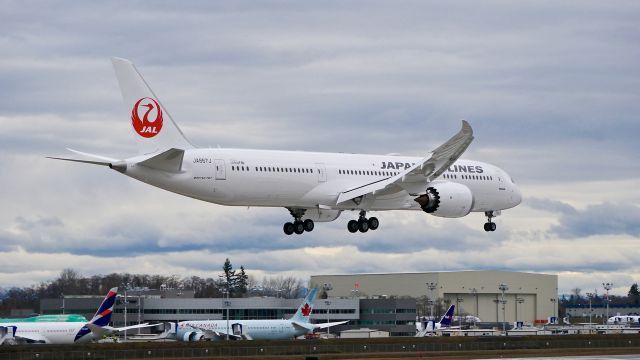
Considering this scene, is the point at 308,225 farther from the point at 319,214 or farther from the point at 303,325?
the point at 303,325

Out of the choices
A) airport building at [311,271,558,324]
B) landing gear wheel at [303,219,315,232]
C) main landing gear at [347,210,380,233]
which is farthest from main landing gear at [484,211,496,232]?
airport building at [311,271,558,324]

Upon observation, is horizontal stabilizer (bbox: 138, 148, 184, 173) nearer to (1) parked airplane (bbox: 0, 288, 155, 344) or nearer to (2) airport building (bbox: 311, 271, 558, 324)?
(1) parked airplane (bbox: 0, 288, 155, 344)

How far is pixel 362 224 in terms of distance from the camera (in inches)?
2931

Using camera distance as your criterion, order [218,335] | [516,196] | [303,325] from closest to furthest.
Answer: [516,196] < [218,335] < [303,325]

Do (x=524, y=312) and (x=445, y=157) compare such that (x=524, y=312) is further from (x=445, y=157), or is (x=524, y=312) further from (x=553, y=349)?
(x=445, y=157)

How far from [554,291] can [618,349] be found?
98755 millimetres

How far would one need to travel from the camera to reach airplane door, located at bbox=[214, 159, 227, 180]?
66.1 meters

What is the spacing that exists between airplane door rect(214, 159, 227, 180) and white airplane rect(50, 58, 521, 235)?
2.3 inches

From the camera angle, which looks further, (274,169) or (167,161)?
(274,169)

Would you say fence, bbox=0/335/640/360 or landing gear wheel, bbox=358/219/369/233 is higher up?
landing gear wheel, bbox=358/219/369/233

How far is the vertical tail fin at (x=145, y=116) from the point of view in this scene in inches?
2657

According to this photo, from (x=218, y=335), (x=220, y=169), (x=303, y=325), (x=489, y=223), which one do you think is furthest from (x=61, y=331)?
(x=489, y=223)

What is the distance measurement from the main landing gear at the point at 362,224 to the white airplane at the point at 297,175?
0.06 m

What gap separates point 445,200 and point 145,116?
763 inches
